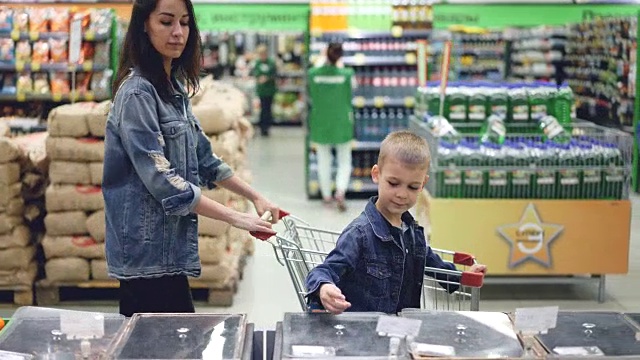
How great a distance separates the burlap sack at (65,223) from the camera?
5496mm

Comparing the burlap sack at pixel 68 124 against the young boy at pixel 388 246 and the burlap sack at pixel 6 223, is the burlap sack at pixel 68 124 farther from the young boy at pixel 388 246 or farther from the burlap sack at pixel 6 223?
the young boy at pixel 388 246

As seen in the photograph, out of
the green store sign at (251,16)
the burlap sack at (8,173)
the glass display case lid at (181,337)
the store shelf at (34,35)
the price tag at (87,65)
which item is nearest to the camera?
the glass display case lid at (181,337)

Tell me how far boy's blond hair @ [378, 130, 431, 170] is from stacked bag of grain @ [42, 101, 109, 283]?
10.5ft

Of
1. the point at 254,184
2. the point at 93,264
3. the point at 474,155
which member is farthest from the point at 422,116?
the point at 254,184

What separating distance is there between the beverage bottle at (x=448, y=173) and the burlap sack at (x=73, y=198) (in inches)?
85.3

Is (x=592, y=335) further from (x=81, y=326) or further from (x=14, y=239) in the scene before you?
(x=14, y=239)

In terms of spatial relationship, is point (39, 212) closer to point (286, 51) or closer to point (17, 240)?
point (17, 240)

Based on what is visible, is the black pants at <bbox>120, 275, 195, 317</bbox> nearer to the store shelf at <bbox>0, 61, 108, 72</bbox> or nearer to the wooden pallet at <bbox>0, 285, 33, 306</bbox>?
the wooden pallet at <bbox>0, 285, 33, 306</bbox>

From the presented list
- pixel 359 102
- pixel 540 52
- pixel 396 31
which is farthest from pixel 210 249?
pixel 540 52

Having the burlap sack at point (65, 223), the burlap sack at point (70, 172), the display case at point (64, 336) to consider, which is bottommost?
the burlap sack at point (65, 223)

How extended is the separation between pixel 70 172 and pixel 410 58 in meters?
5.36

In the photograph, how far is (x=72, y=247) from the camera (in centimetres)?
552

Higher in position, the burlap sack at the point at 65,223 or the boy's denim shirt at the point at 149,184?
the boy's denim shirt at the point at 149,184

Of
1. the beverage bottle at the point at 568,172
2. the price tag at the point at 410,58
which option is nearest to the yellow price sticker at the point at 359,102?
the price tag at the point at 410,58
